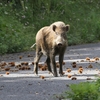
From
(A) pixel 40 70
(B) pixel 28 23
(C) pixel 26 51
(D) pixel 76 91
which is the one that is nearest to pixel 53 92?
(D) pixel 76 91

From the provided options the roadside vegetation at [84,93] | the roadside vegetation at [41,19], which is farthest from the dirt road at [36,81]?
the roadside vegetation at [41,19]

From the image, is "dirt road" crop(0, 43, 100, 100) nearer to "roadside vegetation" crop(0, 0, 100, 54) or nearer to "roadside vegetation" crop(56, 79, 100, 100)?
"roadside vegetation" crop(56, 79, 100, 100)

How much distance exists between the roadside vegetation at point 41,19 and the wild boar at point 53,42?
9.15 meters

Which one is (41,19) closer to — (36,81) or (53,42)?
(53,42)

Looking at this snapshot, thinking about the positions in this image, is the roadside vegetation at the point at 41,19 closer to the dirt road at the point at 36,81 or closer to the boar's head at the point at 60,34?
the dirt road at the point at 36,81

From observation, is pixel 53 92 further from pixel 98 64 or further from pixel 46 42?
pixel 98 64

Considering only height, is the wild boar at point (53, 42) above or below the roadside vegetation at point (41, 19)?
above

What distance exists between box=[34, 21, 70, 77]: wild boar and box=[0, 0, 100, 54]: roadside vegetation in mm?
9145

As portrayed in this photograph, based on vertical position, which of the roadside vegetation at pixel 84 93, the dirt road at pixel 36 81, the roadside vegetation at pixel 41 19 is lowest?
the roadside vegetation at pixel 41 19

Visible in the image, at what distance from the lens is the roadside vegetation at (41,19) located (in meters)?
25.2

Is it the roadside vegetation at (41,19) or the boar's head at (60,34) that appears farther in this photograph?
the roadside vegetation at (41,19)

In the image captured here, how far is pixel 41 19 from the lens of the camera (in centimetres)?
2995

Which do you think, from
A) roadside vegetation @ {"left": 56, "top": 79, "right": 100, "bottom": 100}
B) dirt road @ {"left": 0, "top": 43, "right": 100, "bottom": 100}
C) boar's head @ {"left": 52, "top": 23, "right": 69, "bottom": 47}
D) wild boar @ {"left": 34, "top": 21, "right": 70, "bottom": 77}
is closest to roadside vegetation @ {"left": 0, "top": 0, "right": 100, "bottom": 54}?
dirt road @ {"left": 0, "top": 43, "right": 100, "bottom": 100}

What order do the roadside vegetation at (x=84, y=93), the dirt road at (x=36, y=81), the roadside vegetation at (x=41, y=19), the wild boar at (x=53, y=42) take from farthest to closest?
the roadside vegetation at (x=41, y=19)
the wild boar at (x=53, y=42)
the dirt road at (x=36, y=81)
the roadside vegetation at (x=84, y=93)
